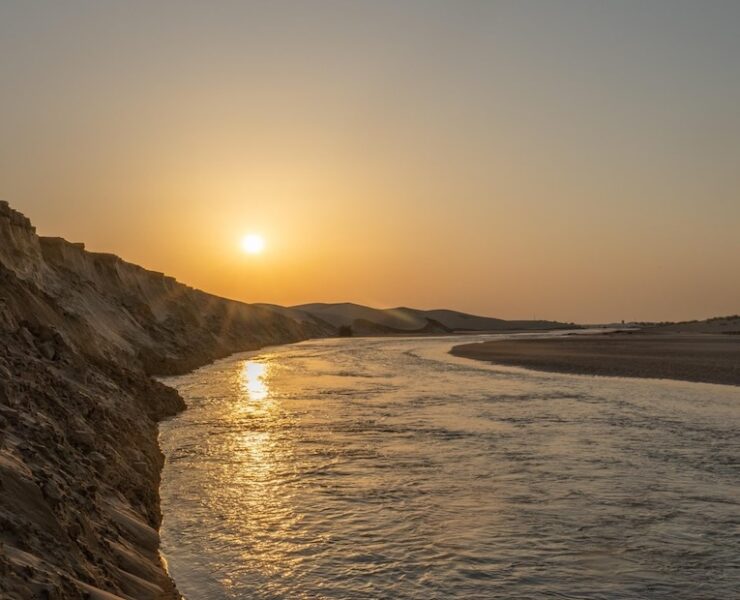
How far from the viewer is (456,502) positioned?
33.1 ft

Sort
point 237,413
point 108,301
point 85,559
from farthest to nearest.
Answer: point 108,301, point 237,413, point 85,559

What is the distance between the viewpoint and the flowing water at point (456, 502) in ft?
23.6

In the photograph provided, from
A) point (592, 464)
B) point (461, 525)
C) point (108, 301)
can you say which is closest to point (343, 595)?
point (461, 525)

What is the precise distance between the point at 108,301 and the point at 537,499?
33.3 metres

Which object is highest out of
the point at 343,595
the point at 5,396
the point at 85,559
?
the point at 5,396

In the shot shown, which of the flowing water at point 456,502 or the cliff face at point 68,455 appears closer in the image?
the cliff face at point 68,455

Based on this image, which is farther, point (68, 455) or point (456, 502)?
point (456, 502)

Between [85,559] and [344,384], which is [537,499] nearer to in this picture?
[85,559]

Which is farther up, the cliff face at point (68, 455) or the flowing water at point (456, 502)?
the cliff face at point (68, 455)

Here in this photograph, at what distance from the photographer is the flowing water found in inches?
283

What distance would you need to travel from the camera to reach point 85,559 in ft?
19.0

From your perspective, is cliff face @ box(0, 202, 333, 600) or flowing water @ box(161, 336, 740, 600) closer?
cliff face @ box(0, 202, 333, 600)

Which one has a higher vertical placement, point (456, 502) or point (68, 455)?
point (68, 455)

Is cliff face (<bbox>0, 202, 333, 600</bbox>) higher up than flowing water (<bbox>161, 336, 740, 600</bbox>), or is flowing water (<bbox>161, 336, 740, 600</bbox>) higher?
cliff face (<bbox>0, 202, 333, 600</bbox>)
